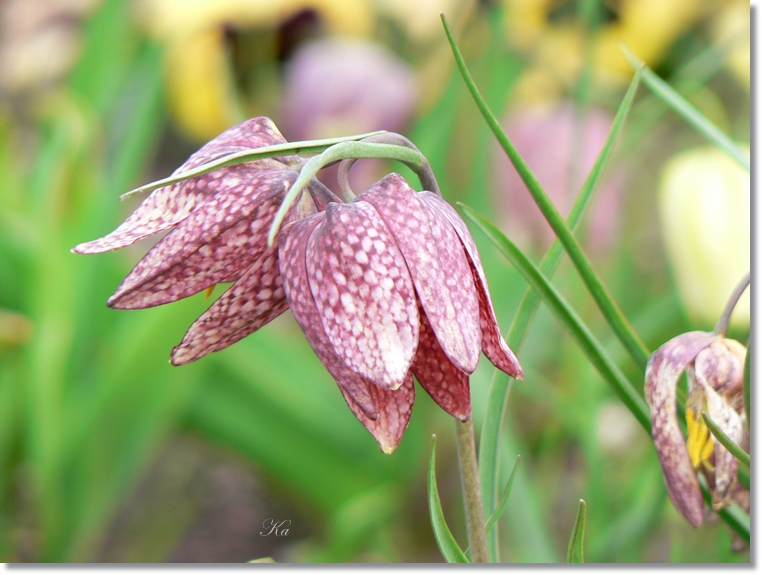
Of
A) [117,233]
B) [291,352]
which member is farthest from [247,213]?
[291,352]

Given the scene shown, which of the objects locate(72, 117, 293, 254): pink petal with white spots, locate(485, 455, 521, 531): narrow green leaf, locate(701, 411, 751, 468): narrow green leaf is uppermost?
locate(72, 117, 293, 254): pink petal with white spots

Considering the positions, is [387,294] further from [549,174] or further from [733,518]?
[549,174]

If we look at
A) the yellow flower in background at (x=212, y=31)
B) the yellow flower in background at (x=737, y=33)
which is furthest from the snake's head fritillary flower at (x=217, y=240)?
the yellow flower in background at (x=212, y=31)

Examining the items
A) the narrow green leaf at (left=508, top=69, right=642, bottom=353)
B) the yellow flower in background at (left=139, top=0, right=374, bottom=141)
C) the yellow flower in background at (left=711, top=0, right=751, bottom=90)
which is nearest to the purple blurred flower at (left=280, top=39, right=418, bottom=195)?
the yellow flower in background at (left=139, top=0, right=374, bottom=141)

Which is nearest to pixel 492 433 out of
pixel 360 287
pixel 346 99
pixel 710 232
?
pixel 360 287

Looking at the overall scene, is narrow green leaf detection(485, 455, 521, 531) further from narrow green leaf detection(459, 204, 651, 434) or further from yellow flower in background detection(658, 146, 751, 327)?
yellow flower in background detection(658, 146, 751, 327)

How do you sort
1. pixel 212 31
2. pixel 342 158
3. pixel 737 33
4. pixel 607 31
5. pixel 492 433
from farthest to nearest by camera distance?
pixel 212 31 → pixel 607 31 → pixel 737 33 → pixel 492 433 → pixel 342 158
